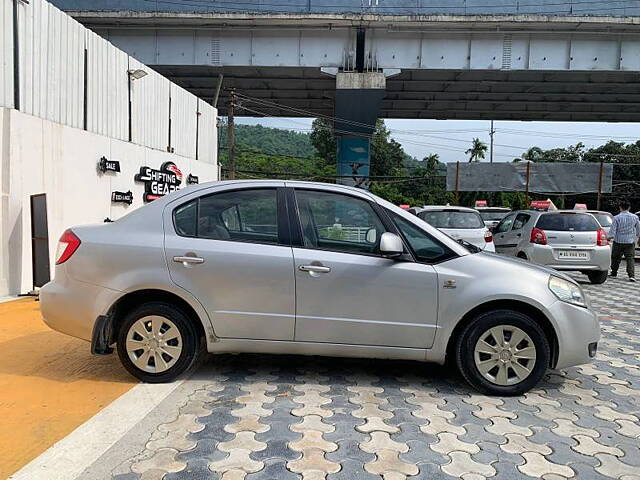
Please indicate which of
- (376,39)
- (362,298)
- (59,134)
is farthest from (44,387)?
(376,39)

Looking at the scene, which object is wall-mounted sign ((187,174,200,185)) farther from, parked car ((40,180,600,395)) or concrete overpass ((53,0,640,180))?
parked car ((40,180,600,395))

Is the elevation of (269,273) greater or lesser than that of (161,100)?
lesser

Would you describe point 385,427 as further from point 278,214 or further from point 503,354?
point 278,214

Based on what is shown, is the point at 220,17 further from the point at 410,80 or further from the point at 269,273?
the point at 269,273

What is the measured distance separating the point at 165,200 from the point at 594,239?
902 centimetres

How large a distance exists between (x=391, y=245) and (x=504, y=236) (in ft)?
29.3

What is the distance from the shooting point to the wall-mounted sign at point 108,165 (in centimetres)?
1061

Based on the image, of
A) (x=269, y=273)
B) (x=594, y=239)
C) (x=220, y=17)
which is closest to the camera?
(x=269, y=273)

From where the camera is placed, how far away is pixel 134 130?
12.4 metres

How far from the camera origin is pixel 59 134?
8977mm

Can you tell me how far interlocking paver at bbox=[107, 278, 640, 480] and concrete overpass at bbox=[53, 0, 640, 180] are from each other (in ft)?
67.2

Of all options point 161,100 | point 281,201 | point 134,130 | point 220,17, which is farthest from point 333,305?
point 220,17

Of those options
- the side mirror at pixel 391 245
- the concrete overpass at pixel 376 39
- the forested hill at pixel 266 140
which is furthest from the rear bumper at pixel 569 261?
the forested hill at pixel 266 140

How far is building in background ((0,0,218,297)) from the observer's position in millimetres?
7855
